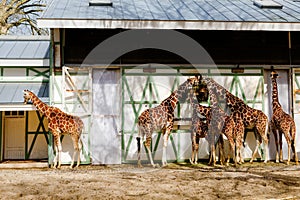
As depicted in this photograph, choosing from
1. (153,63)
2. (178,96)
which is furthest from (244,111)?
(153,63)

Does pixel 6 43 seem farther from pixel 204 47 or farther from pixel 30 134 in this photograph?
pixel 204 47

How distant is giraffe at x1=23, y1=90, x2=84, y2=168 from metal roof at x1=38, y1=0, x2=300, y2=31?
1743mm

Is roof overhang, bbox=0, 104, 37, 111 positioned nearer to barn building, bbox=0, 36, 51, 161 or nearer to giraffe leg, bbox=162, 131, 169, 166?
barn building, bbox=0, 36, 51, 161

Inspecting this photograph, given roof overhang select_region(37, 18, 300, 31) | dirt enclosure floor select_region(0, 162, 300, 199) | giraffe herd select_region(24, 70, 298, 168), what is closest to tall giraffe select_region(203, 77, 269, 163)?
giraffe herd select_region(24, 70, 298, 168)

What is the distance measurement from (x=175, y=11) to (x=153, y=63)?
5.14 feet

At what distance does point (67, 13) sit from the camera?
8.25 metres

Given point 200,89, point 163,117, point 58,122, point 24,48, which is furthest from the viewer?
point 24,48

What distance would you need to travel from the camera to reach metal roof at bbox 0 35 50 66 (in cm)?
898

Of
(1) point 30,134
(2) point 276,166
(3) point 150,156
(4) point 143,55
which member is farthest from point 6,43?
(2) point 276,166

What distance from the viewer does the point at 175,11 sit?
8.92 meters

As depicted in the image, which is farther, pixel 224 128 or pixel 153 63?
pixel 153 63

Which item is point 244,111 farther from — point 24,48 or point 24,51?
point 24,48

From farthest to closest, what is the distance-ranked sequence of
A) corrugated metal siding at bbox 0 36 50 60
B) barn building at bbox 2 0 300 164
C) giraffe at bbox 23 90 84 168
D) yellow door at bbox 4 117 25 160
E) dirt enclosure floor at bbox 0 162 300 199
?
yellow door at bbox 4 117 25 160 → corrugated metal siding at bbox 0 36 50 60 → barn building at bbox 2 0 300 164 → giraffe at bbox 23 90 84 168 → dirt enclosure floor at bbox 0 162 300 199

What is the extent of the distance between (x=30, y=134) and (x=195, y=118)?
460 centimetres
